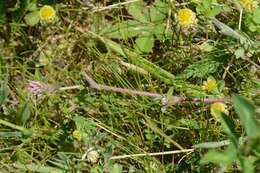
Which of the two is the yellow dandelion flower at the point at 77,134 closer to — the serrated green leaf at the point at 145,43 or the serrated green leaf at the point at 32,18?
the serrated green leaf at the point at 145,43

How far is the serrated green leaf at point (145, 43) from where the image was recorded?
2154 millimetres

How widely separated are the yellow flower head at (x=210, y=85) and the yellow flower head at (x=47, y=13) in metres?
0.68

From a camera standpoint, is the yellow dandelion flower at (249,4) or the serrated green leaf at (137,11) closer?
the yellow dandelion flower at (249,4)

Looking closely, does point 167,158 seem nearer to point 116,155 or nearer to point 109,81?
point 116,155

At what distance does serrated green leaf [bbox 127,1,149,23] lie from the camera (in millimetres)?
2215

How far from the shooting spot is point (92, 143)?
1.98 meters

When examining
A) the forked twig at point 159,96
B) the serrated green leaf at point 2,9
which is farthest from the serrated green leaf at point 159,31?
the serrated green leaf at point 2,9

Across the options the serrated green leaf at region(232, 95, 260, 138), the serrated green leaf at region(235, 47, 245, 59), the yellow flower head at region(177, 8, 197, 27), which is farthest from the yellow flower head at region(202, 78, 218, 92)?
the serrated green leaf at region(232, 95, 260, 138)

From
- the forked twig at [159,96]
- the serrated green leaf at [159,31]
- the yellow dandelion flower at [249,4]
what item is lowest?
the forked twig at [159,96]

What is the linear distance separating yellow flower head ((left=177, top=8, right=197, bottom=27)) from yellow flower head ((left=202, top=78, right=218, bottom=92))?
0.23 m

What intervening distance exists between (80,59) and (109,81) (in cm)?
21

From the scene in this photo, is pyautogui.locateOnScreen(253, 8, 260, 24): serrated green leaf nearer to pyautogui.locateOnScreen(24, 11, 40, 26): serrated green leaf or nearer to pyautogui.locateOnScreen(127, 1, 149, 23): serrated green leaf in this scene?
pyautogui.locateOnScreen(127, 1, 149, 23): serrated green leaf

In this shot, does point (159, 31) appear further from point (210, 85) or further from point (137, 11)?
point (210, 85)

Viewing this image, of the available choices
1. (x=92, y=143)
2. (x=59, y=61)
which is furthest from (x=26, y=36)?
(x=92, y=143)
